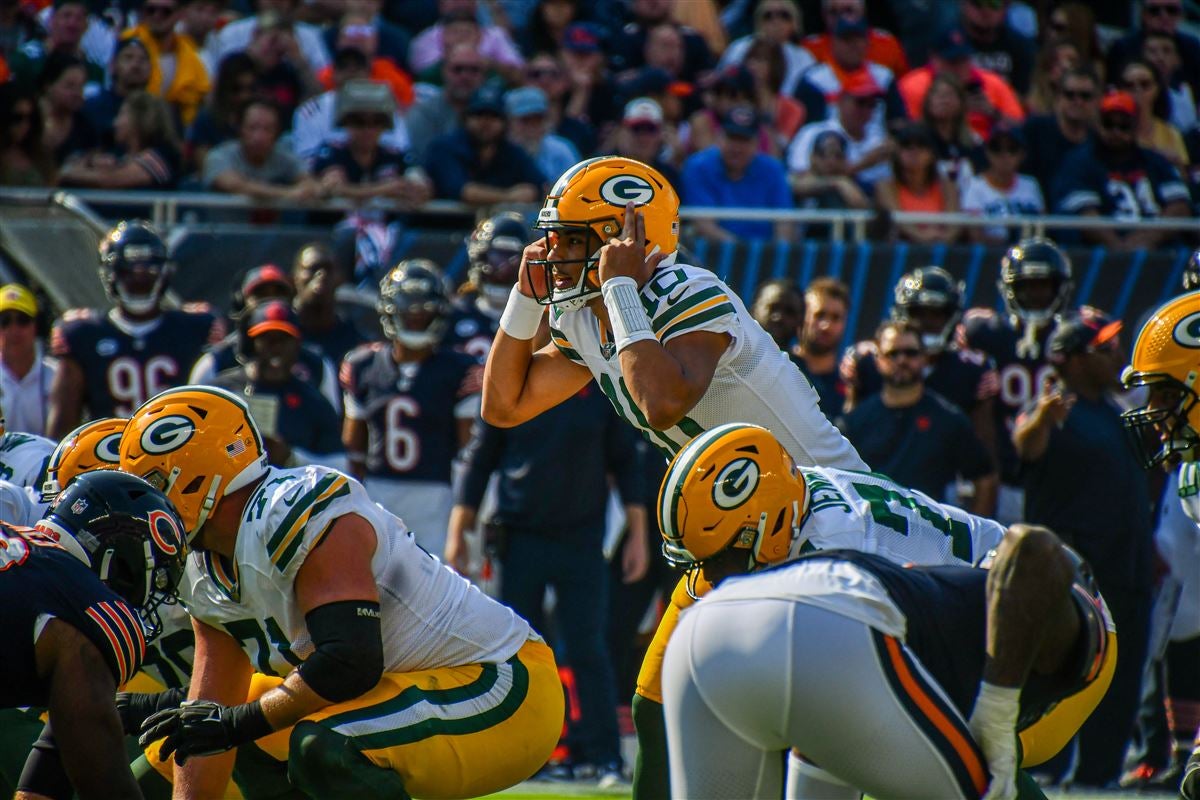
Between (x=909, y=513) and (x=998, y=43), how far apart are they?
31.5ft

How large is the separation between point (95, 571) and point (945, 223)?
7.21m

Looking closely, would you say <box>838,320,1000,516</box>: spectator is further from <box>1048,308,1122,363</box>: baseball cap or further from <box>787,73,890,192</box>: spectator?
<box>787,73,890,192</box>: spectator

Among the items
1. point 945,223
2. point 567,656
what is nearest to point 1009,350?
point 945,223

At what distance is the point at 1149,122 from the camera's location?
39.9 ft

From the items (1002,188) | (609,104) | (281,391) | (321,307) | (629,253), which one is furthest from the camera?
(609,104)

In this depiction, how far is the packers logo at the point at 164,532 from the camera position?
4.10 m

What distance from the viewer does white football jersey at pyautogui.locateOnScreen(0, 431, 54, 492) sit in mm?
5742

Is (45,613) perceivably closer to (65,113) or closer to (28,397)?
(28,397)

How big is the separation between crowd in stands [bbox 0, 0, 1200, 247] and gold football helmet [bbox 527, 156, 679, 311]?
486 cm

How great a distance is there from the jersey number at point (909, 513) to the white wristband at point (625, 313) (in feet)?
2.33

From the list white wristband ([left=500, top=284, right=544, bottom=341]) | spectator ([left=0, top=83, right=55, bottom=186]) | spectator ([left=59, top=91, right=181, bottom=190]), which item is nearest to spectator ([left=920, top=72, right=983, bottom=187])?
spectator ([left=59, top=91, right=181, bottom=190])

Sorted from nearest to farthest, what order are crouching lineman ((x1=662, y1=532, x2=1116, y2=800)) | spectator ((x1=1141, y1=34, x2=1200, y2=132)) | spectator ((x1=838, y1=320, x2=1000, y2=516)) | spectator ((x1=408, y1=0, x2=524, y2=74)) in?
crouching lineman ((x1=662, y1=532, x2=1116, y2=800)) → spectator ((x1=838, y1=320, x2=1000, y2=516)) → spectator ((x1=408, y1=0, x2=524, y2=74)) → spectator ((x1=1141, y1=34, x2=1200, y2=132))

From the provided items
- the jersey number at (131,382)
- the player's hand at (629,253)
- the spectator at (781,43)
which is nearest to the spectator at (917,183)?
the spectator at (781,43)

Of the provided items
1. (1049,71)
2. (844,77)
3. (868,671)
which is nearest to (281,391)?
(868,671)
